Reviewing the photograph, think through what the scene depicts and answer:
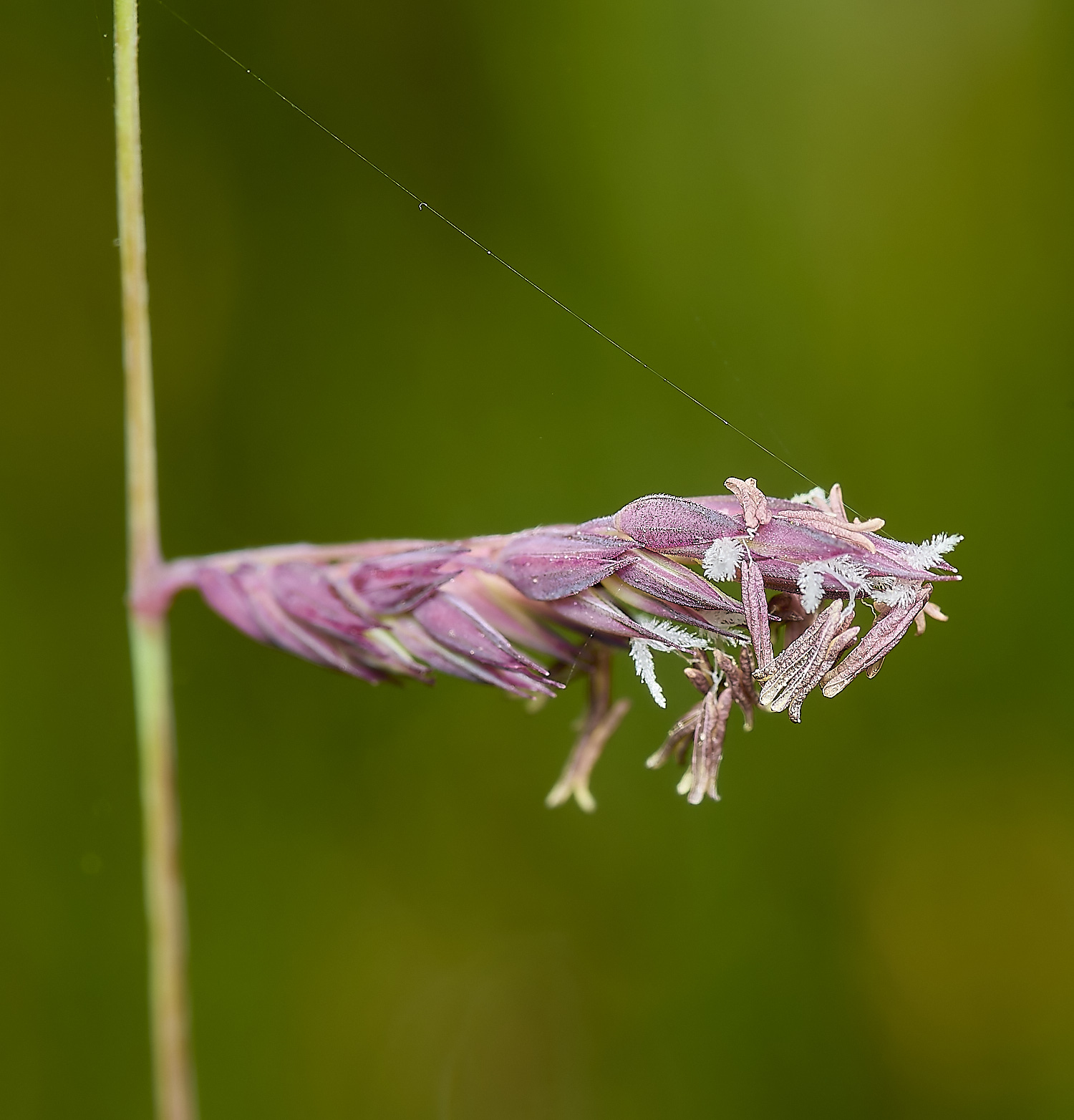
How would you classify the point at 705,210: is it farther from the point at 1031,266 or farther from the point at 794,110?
the point at 1031,266

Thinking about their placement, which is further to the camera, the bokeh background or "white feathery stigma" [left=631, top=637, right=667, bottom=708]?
the bokeh background

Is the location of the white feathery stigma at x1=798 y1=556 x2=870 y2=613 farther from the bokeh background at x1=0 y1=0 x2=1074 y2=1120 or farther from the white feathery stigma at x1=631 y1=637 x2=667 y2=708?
the bokeh background at x1=0 y1=0 x2=1074 y2=1120

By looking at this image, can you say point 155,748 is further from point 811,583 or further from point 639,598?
point 811,583

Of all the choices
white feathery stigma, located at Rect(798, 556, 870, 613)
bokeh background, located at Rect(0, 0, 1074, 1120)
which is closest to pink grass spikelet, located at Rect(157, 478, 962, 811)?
white feathery stigma, located at Rect(798, 556, 870, 613)

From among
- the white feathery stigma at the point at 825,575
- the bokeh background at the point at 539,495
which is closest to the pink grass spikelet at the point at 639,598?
the white feathery stigma at the point at 825,575

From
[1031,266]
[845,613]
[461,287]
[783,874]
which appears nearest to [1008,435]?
[1031,266]
